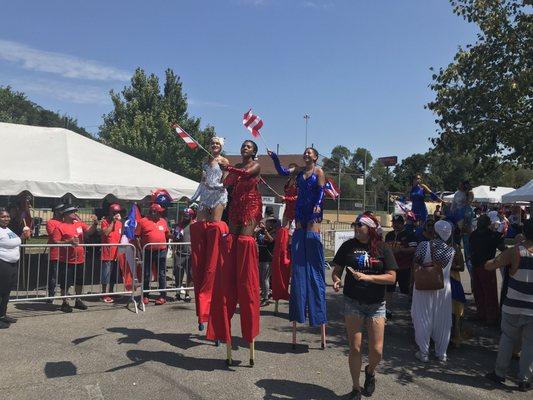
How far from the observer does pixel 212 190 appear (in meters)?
5.51

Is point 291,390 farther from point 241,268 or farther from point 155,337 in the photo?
point 155,337

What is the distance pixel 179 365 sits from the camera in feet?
16.8

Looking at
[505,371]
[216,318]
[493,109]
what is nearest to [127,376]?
[216,318]

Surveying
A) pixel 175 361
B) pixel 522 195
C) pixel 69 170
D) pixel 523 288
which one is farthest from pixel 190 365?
pixel 522 195

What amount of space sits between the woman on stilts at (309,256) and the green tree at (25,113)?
262 ft

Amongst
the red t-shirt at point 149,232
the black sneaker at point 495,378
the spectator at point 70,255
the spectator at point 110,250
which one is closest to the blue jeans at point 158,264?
the red t-shirt at point 149,232

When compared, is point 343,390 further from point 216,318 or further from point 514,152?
point 514,152

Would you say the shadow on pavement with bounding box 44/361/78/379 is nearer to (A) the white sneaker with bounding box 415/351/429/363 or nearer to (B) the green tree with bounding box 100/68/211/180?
(A) the white sneaker with bounding box 415/351/429/363

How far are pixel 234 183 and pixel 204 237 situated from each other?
73 cm

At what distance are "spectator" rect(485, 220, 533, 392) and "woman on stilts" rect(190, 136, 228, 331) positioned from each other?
3.21 m

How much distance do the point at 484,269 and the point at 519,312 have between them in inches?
92.4

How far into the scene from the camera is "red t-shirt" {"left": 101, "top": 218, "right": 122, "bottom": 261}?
8.76m

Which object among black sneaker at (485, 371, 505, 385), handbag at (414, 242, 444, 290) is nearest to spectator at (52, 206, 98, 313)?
handbag at (414, 242, 444, 290)

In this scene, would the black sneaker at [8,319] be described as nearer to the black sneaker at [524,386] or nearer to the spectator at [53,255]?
the spectator at [53,255]
